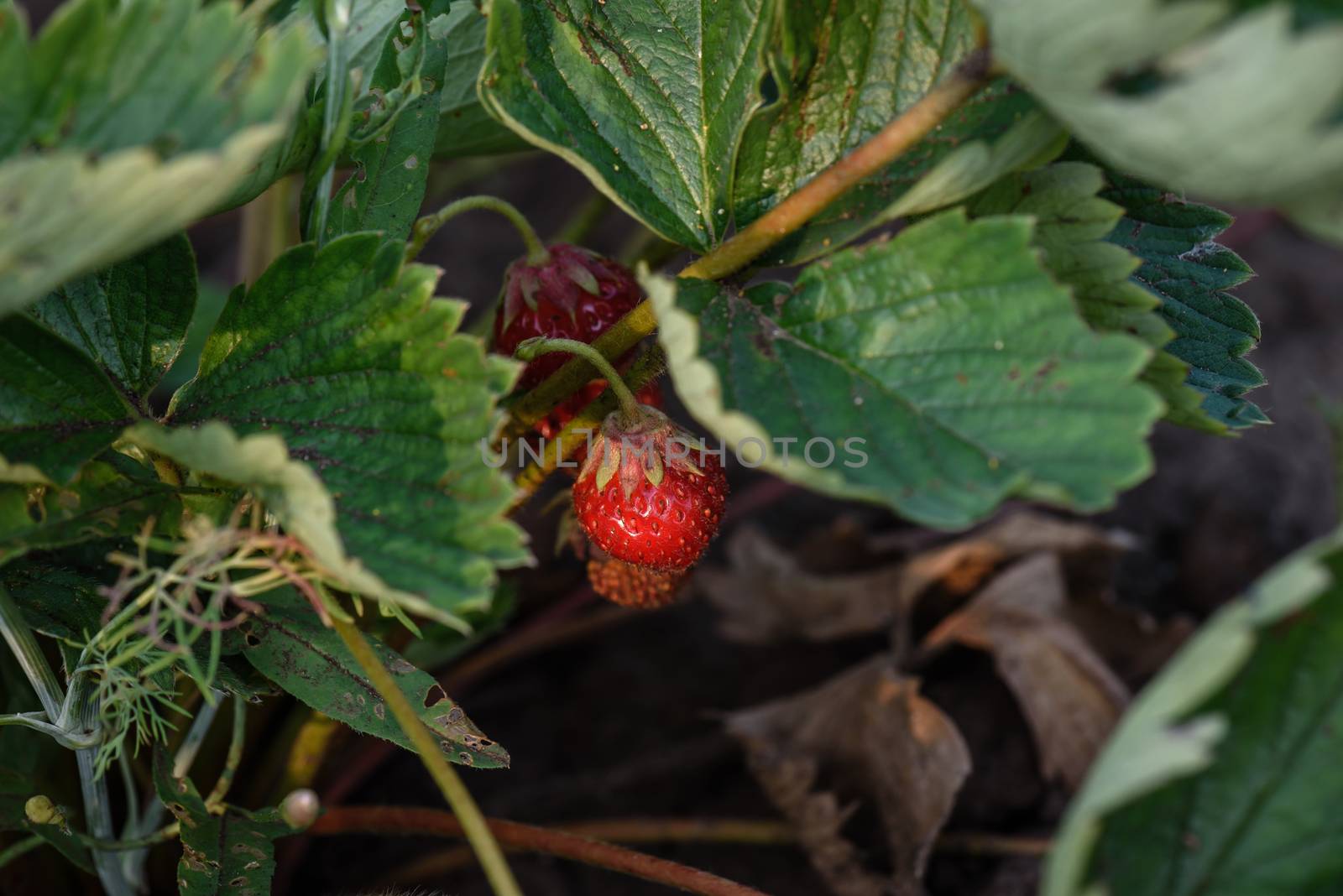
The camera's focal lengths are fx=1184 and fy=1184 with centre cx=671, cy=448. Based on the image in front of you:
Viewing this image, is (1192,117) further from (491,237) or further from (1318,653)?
(491,237)

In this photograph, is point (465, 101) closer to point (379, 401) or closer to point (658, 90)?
point (658, 90)

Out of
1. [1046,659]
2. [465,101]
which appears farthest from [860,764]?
[465,101]

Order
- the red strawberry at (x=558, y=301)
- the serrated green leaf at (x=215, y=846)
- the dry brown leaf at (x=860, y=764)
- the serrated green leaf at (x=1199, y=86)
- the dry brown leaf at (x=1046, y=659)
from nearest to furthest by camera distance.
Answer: the serrated green leaf at (x=1199, y=86) < the serrated green leaf at (x=215, y=846) < the red strawberry at (x=558, y=301) < the dry brown leaf at (x=860, y=764) < the dry brown leaf at (x=1046, y=659)

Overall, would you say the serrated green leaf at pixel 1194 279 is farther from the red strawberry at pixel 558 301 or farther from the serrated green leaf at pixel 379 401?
the serrated green leaf at pixel 379 401

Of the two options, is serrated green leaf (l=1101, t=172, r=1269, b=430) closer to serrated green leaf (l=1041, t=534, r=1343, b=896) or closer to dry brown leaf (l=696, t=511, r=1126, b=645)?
serrated green leaf (l=1041, t=534, r=1343, b=896)

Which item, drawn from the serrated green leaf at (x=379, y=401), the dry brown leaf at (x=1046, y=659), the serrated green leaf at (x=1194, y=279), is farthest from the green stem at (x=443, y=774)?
the dry brown leaf at (x=1046, y=659)
